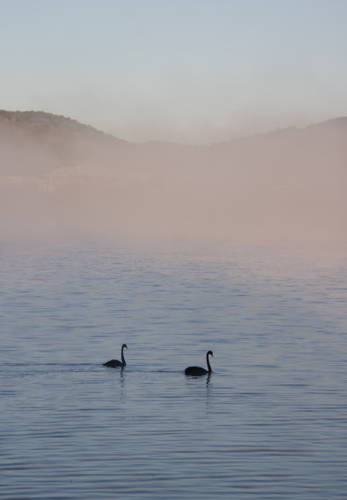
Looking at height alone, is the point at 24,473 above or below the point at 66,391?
below

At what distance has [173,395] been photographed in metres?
23.0

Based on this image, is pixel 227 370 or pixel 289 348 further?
pixel 289 348

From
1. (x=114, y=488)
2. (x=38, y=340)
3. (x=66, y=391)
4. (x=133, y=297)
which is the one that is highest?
(x=133, y=297)

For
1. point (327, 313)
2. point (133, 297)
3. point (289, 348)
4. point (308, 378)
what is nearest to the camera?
point (308, 378)

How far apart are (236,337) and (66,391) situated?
12.8 meters

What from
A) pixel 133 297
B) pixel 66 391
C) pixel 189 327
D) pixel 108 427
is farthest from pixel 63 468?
pixel 133 297

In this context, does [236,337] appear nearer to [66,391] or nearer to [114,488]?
[66,391]

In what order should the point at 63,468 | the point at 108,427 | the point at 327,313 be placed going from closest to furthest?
1. the point at 63,468
2. the point at 108,427
3. the point at 327,313

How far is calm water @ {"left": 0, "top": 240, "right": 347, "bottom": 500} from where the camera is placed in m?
16.1

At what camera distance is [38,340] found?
111ft

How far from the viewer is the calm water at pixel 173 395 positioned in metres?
16.1

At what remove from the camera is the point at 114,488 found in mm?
15414

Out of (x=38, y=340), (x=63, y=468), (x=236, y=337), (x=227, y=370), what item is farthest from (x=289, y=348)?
(x=63, y=468)

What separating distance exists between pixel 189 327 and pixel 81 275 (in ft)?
92.2
